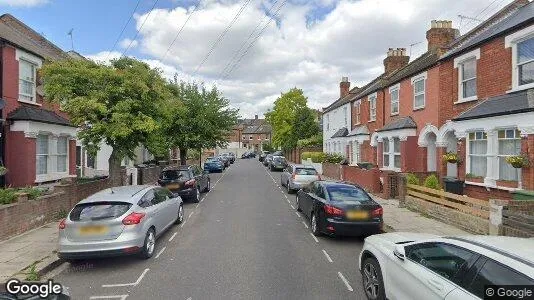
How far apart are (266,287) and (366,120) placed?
67.2ft

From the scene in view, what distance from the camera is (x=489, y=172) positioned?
11898 millimetres

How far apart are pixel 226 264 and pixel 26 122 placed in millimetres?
11622

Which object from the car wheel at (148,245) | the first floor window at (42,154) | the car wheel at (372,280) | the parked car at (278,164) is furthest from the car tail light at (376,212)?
the parked car at (278,164)

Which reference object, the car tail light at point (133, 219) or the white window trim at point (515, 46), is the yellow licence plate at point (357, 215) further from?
the white window trim at point (515, 46)

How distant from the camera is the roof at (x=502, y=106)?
33.6 ft

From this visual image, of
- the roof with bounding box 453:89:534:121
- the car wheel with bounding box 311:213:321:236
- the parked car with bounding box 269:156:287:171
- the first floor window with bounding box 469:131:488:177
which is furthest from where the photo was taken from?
the parked car with bounding box 269:156:287:171

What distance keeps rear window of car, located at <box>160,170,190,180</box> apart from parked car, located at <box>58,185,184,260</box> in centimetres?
728

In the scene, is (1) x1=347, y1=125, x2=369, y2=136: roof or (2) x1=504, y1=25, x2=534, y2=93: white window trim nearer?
(2) x1=504, y1=25, x2=534, y2=93: white window trim

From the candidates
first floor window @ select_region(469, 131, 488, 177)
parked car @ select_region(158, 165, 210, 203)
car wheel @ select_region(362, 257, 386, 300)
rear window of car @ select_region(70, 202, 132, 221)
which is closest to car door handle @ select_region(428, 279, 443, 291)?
car wheel @ select_region(362, 257, 386, 300)

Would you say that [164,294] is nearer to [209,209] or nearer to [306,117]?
[209,209]

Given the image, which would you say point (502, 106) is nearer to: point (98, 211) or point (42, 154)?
point (98, 211)

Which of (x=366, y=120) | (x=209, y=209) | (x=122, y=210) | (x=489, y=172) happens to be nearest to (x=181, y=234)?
(x=122, y=210)

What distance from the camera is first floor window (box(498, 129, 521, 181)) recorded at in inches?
431

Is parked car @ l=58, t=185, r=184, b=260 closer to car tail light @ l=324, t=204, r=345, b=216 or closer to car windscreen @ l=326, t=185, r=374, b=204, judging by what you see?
car tail light @ l=324, t=204, r=345, b=216
